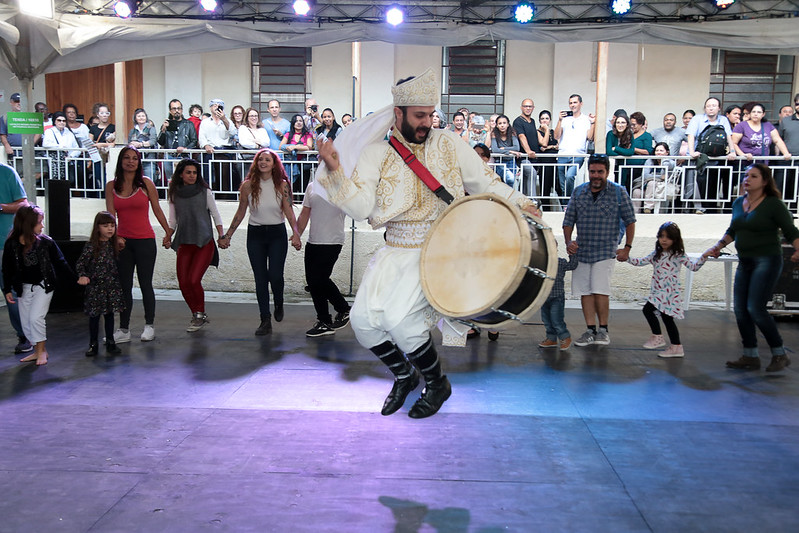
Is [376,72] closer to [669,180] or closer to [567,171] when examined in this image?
[567,171]

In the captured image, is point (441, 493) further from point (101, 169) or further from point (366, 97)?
point (366, 97)

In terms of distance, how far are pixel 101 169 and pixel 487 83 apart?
7909 mm

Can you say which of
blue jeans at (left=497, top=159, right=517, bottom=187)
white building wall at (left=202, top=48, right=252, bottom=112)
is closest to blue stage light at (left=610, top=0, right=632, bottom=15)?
blue jeans at (left=497, top=159, right=517, bottom=187)

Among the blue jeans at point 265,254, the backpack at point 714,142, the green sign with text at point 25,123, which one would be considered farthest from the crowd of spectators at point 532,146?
the blue jeans at point 265,254

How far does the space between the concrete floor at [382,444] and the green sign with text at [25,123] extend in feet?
8.10

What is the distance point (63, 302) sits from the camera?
8.30 m

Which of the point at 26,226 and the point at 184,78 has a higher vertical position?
the point at 184,78

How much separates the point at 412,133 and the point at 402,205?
0.42 metres

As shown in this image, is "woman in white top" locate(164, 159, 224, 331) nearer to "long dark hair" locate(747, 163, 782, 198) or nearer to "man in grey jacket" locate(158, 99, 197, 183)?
"man in grey jacket" locate(158, 99, 197, 183)

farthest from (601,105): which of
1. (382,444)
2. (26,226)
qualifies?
(26,226)

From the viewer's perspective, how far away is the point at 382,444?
4129mm

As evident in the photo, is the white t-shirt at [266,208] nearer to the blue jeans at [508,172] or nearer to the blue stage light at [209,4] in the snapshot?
the blue jeans at [508,172]

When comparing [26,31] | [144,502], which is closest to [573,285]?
[144,502]

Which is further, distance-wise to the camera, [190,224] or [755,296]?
[190,224]
